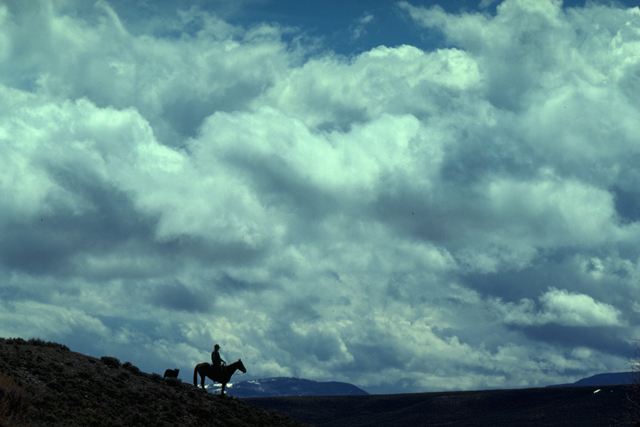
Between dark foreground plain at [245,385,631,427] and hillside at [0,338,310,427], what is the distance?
8900 cm

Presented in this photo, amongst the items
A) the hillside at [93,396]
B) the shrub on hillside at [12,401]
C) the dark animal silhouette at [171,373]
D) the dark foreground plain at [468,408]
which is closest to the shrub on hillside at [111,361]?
the hillside at [93,396]

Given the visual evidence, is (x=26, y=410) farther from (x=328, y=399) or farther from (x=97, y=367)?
(x=328, y=399)

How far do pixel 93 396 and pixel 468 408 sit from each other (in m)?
126

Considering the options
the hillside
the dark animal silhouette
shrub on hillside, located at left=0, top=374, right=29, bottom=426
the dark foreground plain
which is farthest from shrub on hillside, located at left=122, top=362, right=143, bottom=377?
the dark foreground plain

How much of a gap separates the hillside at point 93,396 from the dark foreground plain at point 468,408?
292 feet

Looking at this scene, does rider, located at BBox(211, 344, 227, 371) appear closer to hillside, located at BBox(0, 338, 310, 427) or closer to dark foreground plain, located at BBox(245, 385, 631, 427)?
hillside, located at BBox(0, 338, 310, 427)

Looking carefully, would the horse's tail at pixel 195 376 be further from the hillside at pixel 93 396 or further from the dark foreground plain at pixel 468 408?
the dark foreground plain at pixel 468 408

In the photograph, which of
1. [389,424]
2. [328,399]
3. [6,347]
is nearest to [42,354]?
[6,347]

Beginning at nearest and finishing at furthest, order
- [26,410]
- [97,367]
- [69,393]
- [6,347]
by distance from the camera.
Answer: [26,410], [69,393], [6,347], [97,367]

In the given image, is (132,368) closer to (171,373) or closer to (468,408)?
(171,373)

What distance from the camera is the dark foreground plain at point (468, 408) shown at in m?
123

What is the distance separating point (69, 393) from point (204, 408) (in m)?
10.5

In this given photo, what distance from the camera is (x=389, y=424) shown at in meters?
135

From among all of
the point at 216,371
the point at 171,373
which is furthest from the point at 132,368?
the point at 216,371
